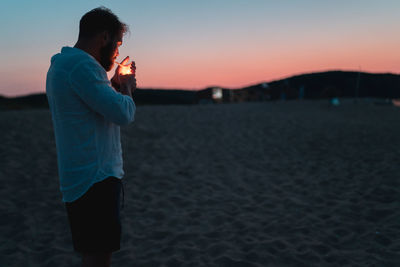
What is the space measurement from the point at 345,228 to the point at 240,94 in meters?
37.5

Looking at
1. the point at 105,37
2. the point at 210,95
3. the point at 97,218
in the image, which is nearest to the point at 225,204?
the point at 97,218

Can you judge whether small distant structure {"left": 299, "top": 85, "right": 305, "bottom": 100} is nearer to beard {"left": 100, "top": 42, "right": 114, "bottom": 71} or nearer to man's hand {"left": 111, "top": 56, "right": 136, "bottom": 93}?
man's hand {"left": 111, "top": 56, "right": 136, "bottom": 93}

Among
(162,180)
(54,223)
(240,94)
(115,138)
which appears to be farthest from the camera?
(240,94)

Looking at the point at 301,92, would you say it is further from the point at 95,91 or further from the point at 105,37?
the point at 95,91

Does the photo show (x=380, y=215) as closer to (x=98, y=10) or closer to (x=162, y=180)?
(x=162, y=180)

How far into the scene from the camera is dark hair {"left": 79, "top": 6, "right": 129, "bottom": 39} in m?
1.42

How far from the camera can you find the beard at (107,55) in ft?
4.91

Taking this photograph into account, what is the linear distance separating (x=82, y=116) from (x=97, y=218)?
1.75ft

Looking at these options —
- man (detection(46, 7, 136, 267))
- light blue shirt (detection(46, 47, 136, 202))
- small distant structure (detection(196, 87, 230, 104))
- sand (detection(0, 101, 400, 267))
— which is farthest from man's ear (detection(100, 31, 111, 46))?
small distant structure (detection(196, 87, 230, 104))

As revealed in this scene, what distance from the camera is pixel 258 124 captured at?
1373cm

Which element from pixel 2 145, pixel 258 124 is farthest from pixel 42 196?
pixel 258 124

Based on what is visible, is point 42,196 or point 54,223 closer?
point 54,223

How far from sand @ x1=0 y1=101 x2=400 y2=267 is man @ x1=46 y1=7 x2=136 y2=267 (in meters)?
1.75

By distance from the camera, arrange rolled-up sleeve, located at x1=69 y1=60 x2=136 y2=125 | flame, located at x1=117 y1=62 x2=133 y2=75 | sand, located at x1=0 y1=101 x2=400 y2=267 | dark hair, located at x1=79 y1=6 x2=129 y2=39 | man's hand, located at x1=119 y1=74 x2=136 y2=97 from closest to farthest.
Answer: rolled-up sleeve, located at x1=69 y1=60 x2=136 y2=125
dark hair, located at x1=79 y1=6 x2=129 y2=39
man's hand, located at x1=119 y1=74 x2=136 y2=97
flame, located at x1=117 y1=62 x2=133 y2=75
sand, located at x1=0 y1=101 x2=400 y2=267
